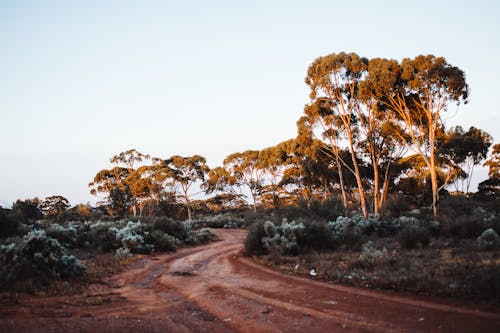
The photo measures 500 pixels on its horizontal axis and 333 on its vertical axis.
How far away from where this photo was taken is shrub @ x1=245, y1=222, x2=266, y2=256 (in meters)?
13.5

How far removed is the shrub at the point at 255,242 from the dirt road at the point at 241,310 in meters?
4.74

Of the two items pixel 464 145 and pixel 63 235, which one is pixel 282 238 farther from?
pixel 464 145

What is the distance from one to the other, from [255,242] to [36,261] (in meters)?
7.57

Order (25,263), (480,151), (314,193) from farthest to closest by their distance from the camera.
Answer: (314,193)
(480,151)
(25,263)

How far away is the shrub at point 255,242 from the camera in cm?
1354

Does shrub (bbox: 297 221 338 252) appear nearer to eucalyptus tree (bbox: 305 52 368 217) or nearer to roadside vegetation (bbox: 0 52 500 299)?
roadside vegetation (bbox: 0 52 500 299)

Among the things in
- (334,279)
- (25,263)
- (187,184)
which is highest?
(187,184)

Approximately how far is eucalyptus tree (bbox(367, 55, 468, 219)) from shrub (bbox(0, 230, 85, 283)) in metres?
18.5

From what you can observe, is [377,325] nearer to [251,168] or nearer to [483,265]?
[483,265]

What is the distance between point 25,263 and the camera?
8.13m

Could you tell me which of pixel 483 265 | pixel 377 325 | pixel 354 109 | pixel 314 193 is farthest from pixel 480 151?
pixel 377 325

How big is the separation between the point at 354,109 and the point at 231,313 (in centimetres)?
2145

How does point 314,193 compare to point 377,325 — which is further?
point 314,193

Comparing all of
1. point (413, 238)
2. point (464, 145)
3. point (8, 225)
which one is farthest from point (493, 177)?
point (8, 225)
